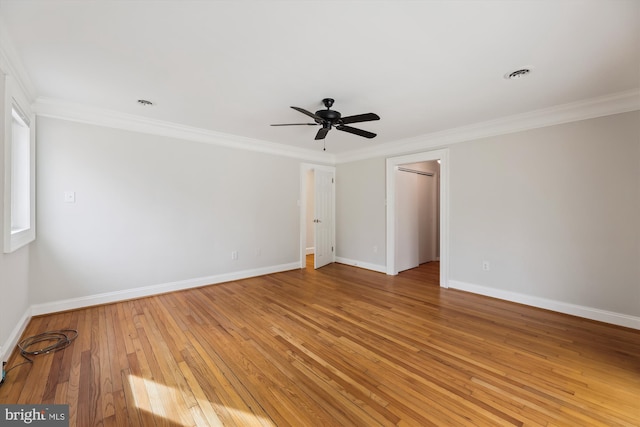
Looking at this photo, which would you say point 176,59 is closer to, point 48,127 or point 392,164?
point 48,127

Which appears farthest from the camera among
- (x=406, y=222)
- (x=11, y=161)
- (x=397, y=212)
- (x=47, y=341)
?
(x=406, y=222)

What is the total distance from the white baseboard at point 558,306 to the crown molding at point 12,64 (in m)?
5.32

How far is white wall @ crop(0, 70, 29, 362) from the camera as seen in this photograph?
1.98 meters

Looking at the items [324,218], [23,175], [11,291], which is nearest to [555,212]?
[324,218]

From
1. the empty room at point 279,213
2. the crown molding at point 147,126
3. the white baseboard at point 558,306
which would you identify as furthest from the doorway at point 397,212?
the crown molding at point 147,126

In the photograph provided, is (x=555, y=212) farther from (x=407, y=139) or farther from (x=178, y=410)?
(x=178, y=410)

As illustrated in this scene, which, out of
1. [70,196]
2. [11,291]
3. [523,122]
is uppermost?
[523,122]

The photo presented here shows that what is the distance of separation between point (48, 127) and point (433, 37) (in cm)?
408

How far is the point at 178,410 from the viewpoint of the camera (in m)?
1.61

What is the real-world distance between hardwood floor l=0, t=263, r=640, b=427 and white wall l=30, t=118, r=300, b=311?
514 mm

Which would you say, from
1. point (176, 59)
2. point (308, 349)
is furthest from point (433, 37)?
point (308, 349)

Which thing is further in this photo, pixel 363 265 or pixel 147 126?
pixel 363 265

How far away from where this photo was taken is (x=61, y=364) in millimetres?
2068

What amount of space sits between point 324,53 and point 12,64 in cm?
253
